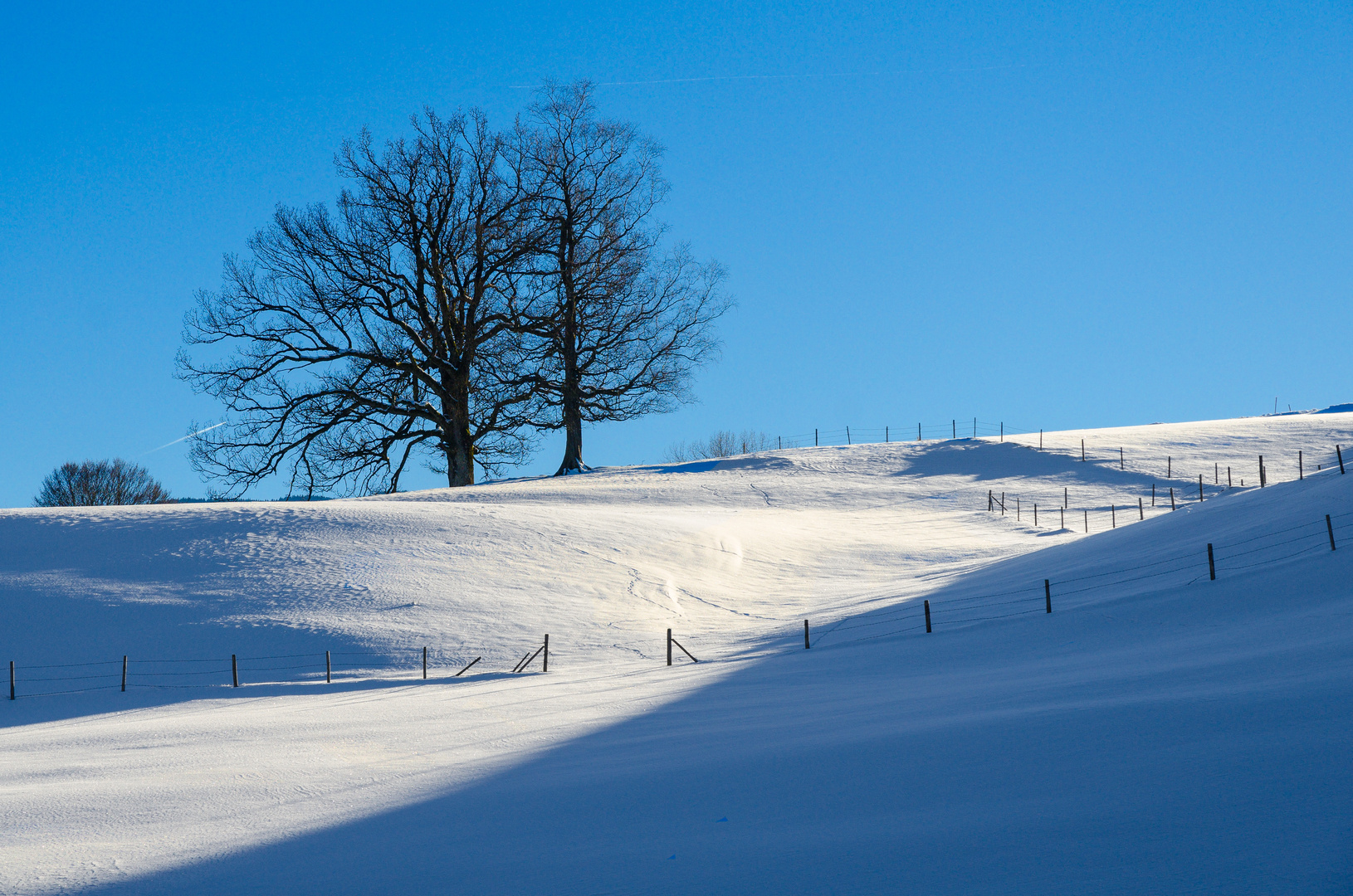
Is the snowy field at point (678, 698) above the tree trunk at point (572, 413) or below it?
below

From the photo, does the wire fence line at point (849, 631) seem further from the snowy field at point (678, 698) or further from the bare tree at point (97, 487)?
the bare tree at point (97, 487)

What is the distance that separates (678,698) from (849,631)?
6.19 meters

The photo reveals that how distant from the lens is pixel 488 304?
117 feet

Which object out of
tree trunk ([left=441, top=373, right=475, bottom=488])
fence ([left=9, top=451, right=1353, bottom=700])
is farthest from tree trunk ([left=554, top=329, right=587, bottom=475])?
fence ([left=9, top=451, right=1353, bottom=700])

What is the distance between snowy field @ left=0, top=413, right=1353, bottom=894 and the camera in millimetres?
4605

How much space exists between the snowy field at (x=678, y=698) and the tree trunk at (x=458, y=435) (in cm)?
424

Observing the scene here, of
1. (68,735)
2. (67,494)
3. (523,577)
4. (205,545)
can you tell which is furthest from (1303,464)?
(67,494)

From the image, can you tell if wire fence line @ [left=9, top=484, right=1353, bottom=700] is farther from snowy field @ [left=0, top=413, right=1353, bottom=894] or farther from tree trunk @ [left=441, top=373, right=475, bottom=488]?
tree trunk @ [left=441, top=373, right=475, bottom=488]

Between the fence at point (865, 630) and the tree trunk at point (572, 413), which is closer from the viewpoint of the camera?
the fence at point (865, 630)

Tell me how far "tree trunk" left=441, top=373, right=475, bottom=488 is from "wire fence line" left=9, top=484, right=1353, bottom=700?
17968 mm

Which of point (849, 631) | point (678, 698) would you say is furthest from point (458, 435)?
point (678, 698)

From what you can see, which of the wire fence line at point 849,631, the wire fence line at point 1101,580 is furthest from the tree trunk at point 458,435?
the wire fence line at point 1101,580

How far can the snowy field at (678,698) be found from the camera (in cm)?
461

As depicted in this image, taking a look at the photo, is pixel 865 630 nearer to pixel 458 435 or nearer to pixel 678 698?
pixel 678 698
